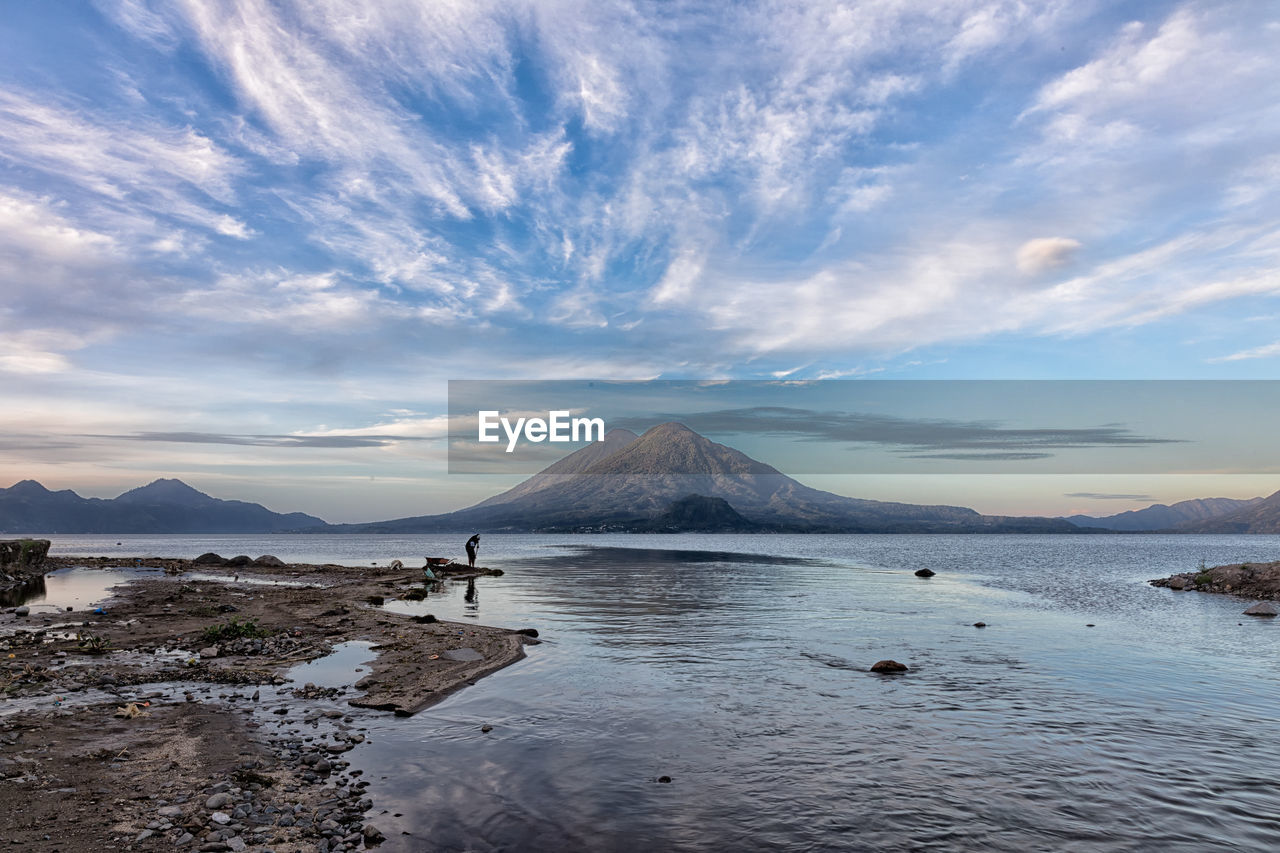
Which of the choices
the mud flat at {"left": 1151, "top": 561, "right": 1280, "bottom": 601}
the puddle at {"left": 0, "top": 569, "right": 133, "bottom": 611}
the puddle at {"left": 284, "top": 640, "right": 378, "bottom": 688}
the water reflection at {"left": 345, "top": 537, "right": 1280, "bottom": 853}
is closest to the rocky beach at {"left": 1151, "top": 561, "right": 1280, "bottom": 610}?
the mud flat at {"left": 1151, "top": 561, "right": 1280, "bottom": 601}

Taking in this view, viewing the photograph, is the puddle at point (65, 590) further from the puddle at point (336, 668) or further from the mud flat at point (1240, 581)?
the mud flat at point (1240, 581)

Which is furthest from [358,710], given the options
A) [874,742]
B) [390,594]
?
[390,594]

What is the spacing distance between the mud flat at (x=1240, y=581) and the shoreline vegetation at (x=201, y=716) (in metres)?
59.0

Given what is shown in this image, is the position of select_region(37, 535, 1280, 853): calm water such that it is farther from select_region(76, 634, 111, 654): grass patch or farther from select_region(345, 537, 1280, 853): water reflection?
select_region(76, 634, 111, 654): grass patch

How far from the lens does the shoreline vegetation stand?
10875 mm

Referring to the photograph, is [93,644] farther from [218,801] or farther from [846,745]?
[846,745]

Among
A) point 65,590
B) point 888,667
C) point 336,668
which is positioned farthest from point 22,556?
point 888,667

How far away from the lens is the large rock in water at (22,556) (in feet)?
191

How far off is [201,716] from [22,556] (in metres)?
67.6

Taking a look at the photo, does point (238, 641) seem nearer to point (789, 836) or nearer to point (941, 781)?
point (789, 836)

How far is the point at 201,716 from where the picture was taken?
16781 mm

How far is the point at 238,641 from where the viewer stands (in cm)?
2730

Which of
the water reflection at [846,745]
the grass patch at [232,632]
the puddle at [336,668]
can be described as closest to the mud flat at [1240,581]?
the water reflection at [846,745]

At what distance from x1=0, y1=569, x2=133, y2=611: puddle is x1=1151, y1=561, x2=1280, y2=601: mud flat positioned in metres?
83.5
